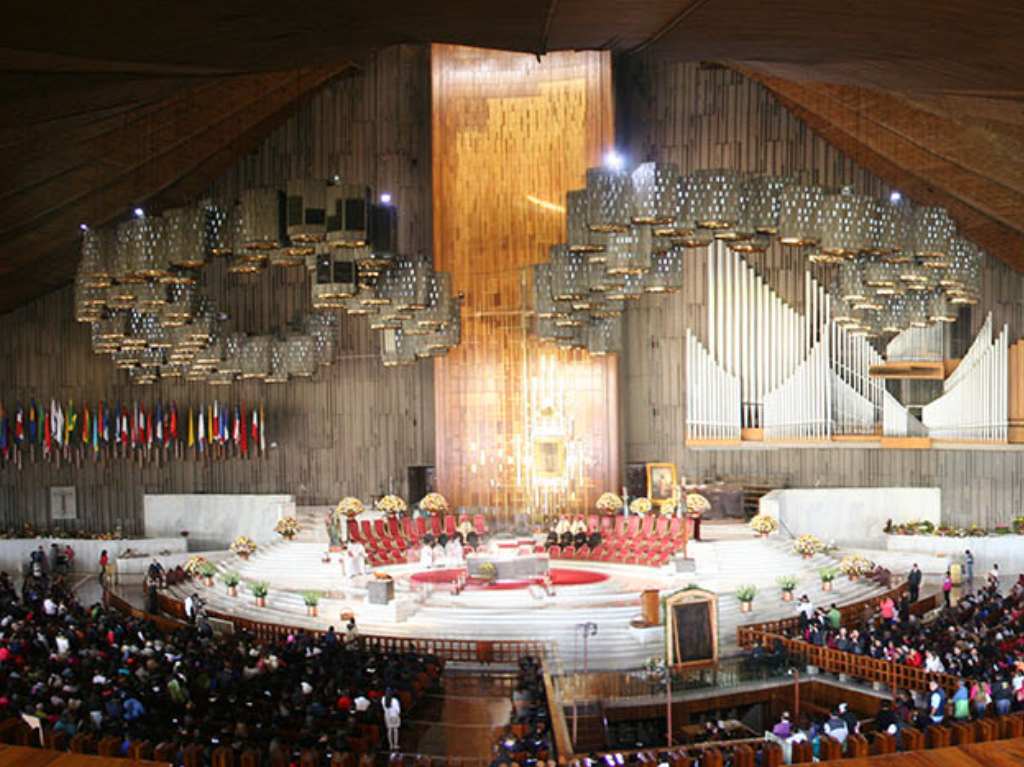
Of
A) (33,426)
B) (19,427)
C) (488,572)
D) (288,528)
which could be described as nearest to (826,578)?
Answer: (488,572)

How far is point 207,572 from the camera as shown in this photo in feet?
73.2

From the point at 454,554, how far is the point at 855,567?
786cm

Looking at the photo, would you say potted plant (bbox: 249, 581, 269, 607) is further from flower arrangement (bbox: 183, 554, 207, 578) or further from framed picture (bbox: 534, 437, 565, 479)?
framed picture (bbox: 534, 437, 565, 479)

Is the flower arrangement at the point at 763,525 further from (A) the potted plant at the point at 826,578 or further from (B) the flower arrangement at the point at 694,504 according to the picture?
(A) the potted plant at the point at 826,578

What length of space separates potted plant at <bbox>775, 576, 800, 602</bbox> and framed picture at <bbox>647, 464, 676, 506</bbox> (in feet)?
24.6

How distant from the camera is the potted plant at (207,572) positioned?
22250 mm

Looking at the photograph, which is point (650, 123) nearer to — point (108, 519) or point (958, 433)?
point (958, 433)

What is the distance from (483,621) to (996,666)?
8.01 meters

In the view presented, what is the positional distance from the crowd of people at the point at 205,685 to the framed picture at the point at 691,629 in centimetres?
327

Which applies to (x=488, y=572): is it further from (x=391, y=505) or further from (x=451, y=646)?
(x=391, y=505)

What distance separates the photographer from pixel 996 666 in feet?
44.7

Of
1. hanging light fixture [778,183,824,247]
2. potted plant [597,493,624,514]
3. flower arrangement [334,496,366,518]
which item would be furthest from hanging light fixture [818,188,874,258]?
flower arrangement [334,496,366,518]

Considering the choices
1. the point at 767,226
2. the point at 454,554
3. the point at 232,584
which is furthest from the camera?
the point at 454,554

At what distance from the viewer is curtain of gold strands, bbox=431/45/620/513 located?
27.0 metres
